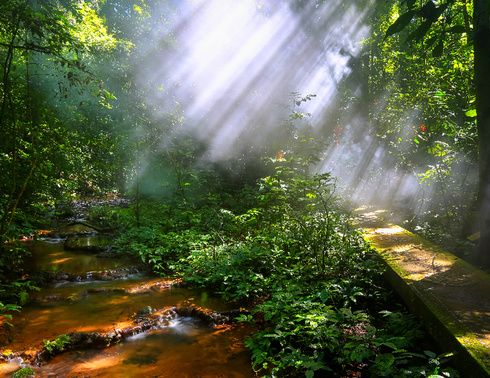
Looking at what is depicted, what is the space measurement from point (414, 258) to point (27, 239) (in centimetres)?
1012

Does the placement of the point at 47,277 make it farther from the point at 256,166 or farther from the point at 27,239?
the point at 256,166

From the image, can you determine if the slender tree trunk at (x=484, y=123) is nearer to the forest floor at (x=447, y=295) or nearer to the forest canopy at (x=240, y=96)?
the forest floor at (x=447, y=295)

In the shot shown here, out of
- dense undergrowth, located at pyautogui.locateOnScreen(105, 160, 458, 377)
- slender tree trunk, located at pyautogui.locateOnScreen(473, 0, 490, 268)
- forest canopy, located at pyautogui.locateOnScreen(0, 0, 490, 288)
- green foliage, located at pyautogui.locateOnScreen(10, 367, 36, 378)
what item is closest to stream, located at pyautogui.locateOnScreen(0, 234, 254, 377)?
green foliage, located at pyautogui.locateOnScreen(10, 367, 36, 378)

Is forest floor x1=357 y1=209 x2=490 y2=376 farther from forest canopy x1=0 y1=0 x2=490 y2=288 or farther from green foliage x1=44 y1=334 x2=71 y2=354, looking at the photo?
green foliage x1=44 y1=334 x2=71 y2=354

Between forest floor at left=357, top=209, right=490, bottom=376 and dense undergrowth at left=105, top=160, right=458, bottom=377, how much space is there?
0.18 metres

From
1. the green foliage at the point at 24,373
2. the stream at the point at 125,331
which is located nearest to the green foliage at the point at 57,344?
the stream at the point at 125,331

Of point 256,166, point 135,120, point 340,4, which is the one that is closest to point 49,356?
point 135,120

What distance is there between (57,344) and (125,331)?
2.45ft

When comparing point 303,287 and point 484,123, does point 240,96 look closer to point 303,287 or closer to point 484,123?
point 484,123

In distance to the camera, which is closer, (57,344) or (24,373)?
(24,373)

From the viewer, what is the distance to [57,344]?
333 cm

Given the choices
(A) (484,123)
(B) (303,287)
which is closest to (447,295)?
(B) (303,287)

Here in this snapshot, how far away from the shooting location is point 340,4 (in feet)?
43.9

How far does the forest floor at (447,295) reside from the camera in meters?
2.32
